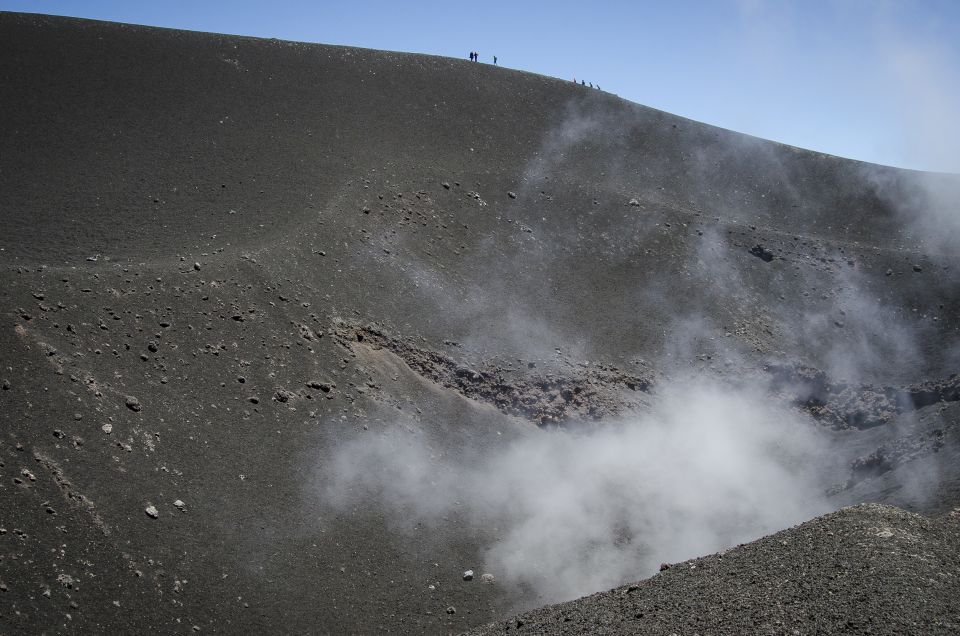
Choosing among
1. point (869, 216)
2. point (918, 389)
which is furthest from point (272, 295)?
point (869, 216)

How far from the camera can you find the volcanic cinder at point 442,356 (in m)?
12.8

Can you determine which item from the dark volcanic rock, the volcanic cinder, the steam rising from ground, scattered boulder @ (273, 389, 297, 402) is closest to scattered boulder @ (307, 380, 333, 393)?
the volcanic cinder

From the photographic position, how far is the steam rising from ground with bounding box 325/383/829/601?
17.2 m

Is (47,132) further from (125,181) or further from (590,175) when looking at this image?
(590,175)

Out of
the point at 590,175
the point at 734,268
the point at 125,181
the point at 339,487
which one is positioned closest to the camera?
the point at 339,487

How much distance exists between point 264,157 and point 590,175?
14.6 meters

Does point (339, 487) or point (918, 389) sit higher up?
point (918, 389)

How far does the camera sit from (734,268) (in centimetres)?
3144

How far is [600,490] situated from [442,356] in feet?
20.3

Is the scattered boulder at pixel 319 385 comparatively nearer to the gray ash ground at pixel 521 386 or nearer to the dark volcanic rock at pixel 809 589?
the gray ash ground at pixel 521 386

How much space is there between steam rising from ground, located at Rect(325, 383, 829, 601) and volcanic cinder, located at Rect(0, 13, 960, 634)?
0.31 feet

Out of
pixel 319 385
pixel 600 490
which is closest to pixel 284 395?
pixel 319 385

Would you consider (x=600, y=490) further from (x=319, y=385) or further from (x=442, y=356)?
(x=319, y=385)

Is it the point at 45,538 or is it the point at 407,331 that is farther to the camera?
the point at 407,331
